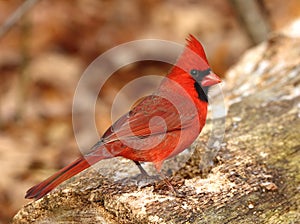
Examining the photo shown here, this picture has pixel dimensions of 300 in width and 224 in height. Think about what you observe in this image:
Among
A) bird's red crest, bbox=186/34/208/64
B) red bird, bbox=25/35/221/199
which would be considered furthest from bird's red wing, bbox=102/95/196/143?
bird's red crest, bbox=186/34/208/64

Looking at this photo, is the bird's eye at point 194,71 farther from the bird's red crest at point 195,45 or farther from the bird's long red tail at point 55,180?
the bird's long red tail at point 55,180

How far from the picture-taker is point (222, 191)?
9.40 ft

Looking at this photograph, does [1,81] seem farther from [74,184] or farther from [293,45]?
[74,184]

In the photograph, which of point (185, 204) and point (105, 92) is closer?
point (185, 204)

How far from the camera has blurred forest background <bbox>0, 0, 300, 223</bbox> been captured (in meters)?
5.35

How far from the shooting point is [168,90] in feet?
A: 9.90

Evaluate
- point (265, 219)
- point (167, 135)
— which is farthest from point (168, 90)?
point (265, 219)

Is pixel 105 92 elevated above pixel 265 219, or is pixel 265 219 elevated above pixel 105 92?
pixel 105 92

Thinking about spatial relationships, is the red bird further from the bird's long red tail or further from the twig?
the twig

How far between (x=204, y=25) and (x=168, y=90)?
4102mm

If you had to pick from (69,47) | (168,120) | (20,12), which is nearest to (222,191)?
(168,120)

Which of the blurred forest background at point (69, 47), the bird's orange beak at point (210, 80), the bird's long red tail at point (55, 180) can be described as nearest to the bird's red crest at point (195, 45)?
the bird's orange beak at point (210, 80)

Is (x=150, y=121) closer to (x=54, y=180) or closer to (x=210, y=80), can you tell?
(x=210, y=80)

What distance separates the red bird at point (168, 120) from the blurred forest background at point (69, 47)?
1861 millimetres
